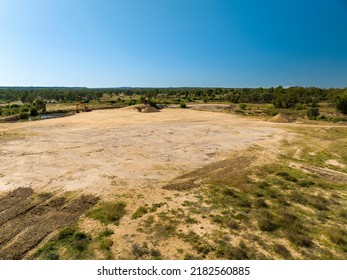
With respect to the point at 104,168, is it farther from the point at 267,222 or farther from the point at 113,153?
the point at 267,222

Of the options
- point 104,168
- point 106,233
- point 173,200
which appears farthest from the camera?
point 104,168

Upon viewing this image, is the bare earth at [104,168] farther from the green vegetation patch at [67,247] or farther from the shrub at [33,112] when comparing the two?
the shrub at [33,112]

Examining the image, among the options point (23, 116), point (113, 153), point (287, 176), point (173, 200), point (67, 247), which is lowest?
point (23, 116)

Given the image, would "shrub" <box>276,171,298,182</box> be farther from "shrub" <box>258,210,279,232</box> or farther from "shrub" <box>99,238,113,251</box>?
"shrub" <box>99,238,113,251</box>

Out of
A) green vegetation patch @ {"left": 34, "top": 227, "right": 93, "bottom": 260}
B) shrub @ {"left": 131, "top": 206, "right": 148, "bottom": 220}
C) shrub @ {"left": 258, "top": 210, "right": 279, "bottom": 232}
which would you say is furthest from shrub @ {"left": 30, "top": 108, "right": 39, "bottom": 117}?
shrub @ {"left": 258, "top": 210, "right": 279, "bottom": 232}

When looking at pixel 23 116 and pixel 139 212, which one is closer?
pixel 139 212

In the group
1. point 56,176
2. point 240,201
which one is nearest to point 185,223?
point 240,201

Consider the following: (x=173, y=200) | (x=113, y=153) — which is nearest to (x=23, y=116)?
(x=113, y=153)
